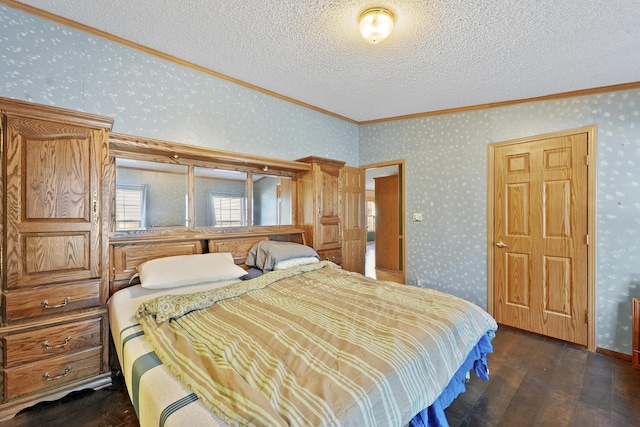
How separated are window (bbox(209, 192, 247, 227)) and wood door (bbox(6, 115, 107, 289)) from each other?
1006mm

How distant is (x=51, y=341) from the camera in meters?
1.71

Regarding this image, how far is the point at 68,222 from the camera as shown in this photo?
1.74 m

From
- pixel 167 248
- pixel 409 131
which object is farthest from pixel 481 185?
pixel 167 248

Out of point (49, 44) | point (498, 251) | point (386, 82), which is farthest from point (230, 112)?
point (498, 251)

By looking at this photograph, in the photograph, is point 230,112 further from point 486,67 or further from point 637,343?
point 637,343

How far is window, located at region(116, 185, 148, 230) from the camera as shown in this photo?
87.8 inches

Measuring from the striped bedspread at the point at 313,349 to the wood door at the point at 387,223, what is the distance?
12.2 ft

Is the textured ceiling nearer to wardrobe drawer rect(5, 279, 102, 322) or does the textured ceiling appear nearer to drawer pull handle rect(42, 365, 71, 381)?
wardrobe drawer rect(5, 279, 102, 322)

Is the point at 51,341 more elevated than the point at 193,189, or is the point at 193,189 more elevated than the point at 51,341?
the point at 193,189

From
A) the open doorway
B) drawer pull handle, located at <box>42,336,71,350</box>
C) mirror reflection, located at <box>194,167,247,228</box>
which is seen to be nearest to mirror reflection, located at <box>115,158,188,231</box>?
mirror reflection, located at <box>194,167,247,228</box>

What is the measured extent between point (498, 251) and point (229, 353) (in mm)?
3137

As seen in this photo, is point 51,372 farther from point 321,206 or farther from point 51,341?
point 321,206

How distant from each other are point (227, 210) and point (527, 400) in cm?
288

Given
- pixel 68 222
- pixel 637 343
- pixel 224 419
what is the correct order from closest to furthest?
1. pixel 224 419
2. pixel 68 222
3. pixel 637 343
